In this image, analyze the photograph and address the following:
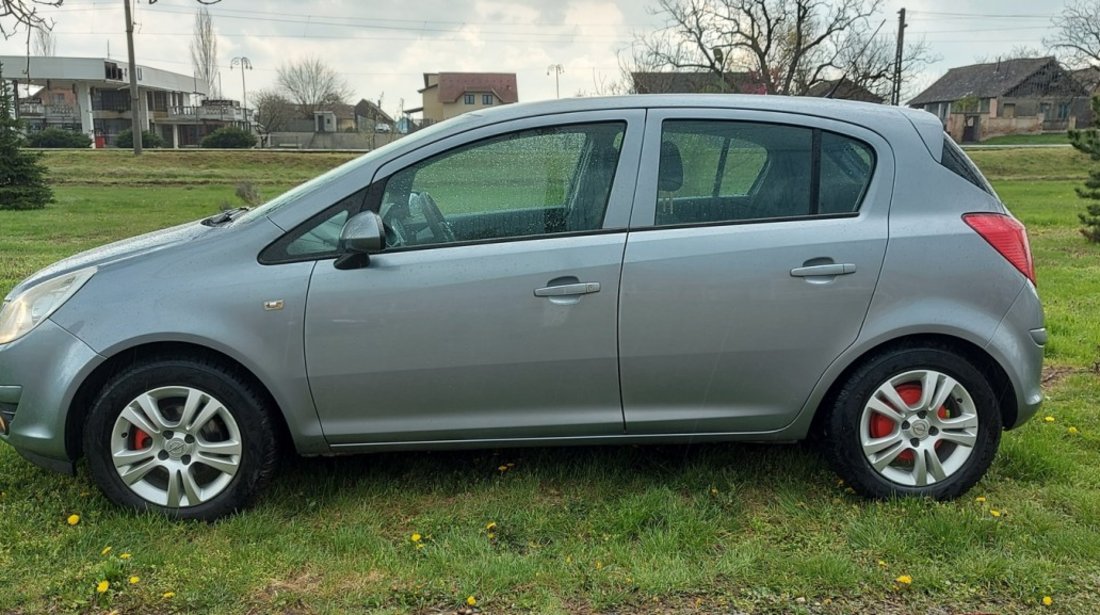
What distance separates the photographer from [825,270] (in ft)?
11.0

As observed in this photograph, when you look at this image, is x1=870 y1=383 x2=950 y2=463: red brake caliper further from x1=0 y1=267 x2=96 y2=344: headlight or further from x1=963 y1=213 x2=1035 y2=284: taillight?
x1=0 y1=267 x2=96 y2=344: headlight

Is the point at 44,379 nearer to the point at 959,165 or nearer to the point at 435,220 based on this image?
the point at 435,220

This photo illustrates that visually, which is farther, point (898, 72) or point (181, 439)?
point (898, 72)

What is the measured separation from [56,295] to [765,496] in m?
3.09

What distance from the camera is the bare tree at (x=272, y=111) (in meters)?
63.2

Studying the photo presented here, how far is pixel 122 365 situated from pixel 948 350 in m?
3.38

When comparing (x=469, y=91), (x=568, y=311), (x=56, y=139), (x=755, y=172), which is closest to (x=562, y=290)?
(x=568, y=311)

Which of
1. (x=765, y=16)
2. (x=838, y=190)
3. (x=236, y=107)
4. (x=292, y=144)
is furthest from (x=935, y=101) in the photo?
(x=838, y=190)

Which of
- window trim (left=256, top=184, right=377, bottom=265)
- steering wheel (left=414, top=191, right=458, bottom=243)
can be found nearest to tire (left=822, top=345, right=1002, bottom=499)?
steering wheel (left=414, top=191, right=458, bottom=243)

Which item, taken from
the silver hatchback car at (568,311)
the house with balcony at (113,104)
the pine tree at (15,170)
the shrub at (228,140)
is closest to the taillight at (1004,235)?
the silver hatchback car at (568,311)

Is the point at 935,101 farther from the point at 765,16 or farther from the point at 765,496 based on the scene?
the point at 765,496

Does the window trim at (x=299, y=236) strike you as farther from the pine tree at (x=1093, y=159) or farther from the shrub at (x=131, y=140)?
the shrub at (x=131, y=140)

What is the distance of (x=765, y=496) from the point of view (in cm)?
A: 368

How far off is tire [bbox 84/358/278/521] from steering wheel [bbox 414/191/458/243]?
973mm
